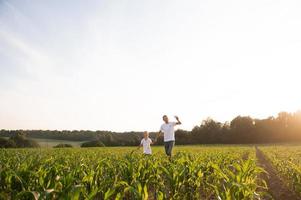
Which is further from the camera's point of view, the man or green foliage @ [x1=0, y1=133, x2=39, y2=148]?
green foliage @ [x1=0, y1=133, x2=39, y2=148]

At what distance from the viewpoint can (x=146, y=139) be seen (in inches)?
520

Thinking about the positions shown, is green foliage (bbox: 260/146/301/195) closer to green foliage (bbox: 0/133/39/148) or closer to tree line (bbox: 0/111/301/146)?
green foliage (bbox: 0/133/39/148)

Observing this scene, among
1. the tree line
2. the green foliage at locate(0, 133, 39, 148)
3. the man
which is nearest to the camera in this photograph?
the man

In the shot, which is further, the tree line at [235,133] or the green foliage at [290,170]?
the tree line at [235,133]

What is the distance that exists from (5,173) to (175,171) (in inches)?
119

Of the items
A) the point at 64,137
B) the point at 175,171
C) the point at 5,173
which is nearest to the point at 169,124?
the point at 175,171

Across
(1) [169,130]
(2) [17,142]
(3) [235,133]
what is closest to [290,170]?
(1) [169,130]

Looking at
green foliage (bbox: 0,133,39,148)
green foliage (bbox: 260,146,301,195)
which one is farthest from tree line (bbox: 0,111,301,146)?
green foliage (bbox: 260,146,301,195)

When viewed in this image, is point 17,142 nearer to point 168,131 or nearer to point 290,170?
point 168,131

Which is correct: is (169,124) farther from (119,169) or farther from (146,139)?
(119,169)

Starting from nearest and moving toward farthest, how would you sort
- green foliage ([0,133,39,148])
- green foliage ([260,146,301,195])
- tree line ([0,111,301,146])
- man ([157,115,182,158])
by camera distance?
green foliage ([260,146,301,195])
man ([157,115,182,158])
green foliage ([0,133,39,148])
tree line ([0,111,301,146])

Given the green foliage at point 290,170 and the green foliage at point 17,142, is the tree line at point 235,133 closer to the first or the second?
the green foliage at point 17,142

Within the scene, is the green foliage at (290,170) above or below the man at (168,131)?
below

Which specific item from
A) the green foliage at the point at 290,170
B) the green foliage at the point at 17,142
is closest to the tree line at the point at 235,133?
the green foliage at the point at 17,142
